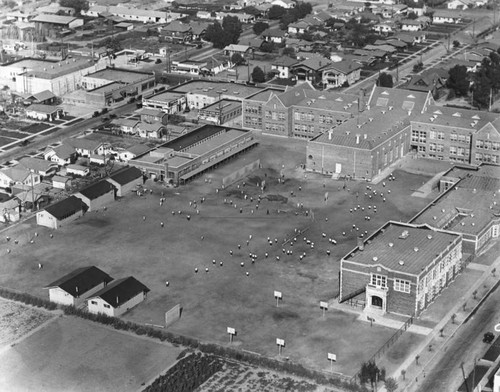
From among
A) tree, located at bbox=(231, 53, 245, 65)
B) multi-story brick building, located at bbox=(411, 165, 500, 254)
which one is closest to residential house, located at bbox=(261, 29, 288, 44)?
tree, located at bbox=(231, 53, 245, 65)

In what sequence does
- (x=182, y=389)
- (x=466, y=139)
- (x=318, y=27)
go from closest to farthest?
(x=182, y=389), (x=466, y=139), (x=318, y=27)

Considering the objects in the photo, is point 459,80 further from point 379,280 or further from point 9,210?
point 9,210

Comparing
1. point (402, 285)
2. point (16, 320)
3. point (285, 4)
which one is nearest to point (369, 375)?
point (402, 285)

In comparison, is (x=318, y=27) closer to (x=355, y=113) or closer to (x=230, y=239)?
(x=355, y=113)

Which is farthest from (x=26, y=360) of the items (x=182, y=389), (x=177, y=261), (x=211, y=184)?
(x=211, y=184)

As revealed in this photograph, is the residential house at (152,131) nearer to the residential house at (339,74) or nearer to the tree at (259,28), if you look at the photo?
the residential house at (339,74)

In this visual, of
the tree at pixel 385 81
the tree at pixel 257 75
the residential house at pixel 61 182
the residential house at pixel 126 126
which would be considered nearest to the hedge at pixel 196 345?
the residential house at pixel 61 182

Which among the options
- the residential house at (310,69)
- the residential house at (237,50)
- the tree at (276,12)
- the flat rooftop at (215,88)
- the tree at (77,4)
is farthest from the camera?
the tree at (77,4)
